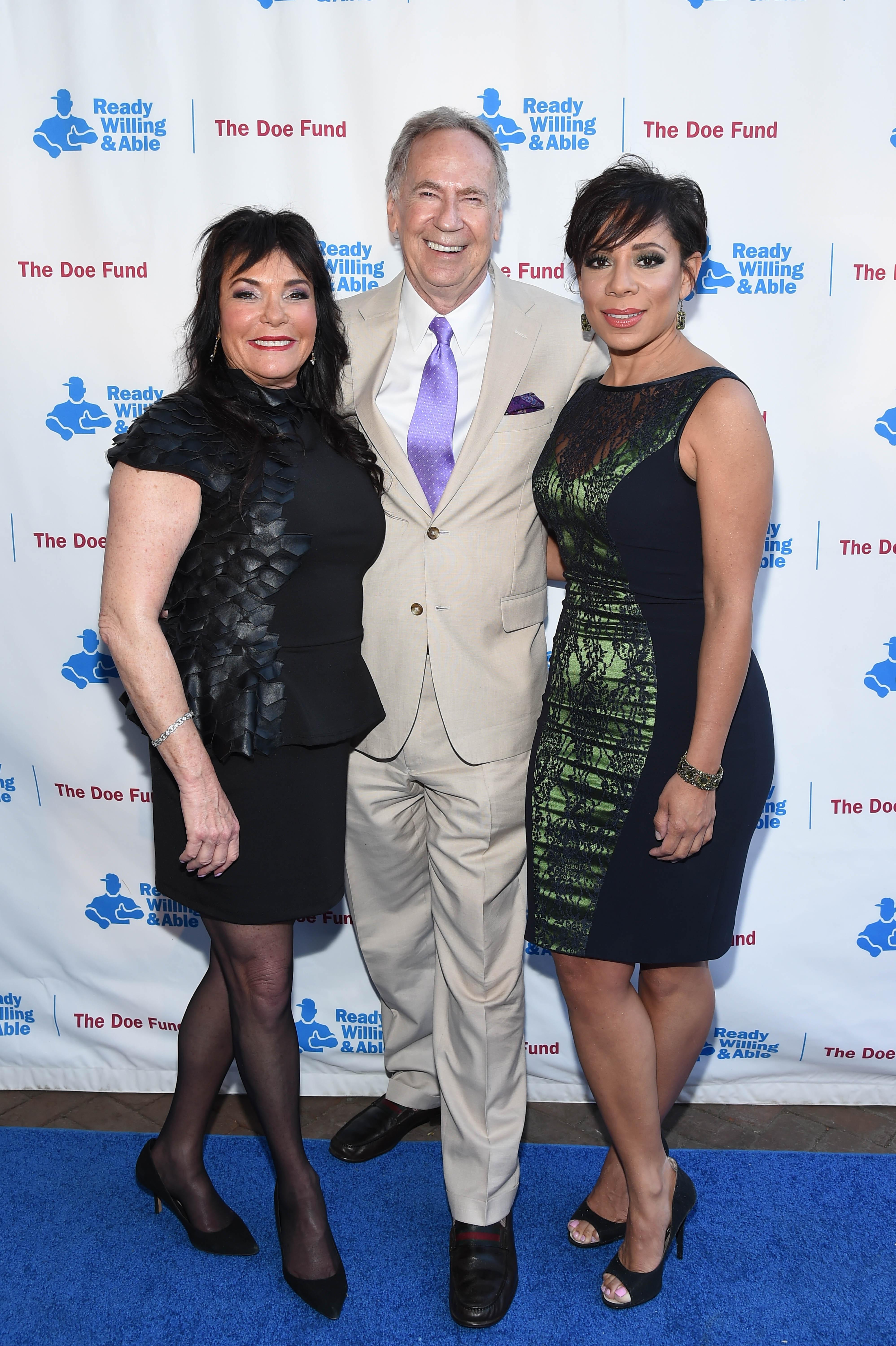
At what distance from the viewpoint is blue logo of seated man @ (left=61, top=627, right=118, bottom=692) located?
2.75 meters

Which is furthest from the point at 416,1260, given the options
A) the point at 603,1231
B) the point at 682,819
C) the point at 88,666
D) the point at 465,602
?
the point at 88,666

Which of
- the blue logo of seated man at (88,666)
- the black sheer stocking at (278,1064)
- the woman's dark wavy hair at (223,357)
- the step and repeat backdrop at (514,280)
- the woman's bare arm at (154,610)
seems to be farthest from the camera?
the blue logo of seated man at (88,666)

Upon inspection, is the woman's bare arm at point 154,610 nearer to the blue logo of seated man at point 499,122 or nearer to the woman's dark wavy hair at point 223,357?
the woman's dark wavy hair at point 223,357

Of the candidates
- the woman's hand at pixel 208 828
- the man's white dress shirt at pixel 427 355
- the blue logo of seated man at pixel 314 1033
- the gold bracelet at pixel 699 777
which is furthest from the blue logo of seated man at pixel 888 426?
the blue logo of seated man at pixel 314 1033

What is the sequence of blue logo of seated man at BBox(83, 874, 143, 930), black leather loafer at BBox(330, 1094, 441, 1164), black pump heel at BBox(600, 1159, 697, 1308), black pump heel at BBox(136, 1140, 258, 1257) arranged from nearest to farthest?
black pump heel at BBox(600, 1159, 697, 1308) → black pump heel at BBox(136, 1140, 258, 1257) → black leather loafer at BBox(330, 1094, 441, 1164) → blue logo of seated man at BBox(83, 874, 143, 930)

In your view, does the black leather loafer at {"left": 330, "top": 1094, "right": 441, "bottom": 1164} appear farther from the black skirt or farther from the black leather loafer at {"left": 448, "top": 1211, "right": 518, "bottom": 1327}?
the black skirt

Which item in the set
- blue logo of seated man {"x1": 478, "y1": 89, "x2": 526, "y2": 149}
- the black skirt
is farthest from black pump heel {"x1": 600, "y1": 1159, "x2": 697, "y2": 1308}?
blue logo of seated man {"x1": 478, "y1": 89, "x2": 526, "y2": 149}

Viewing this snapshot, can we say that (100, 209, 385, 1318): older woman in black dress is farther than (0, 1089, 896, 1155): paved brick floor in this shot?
No

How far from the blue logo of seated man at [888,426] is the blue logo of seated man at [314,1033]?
2120mm

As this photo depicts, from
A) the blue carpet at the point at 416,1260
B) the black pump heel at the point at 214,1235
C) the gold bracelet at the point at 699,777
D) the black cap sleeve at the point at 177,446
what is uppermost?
the black cap sleeve at the point at 177,446

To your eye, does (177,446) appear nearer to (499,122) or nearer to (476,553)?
(476,553)

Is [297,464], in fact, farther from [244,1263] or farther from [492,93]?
[244,1263]

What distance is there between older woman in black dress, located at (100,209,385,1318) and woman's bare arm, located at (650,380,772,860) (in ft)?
2.01

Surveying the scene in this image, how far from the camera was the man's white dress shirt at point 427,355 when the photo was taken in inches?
82.2
